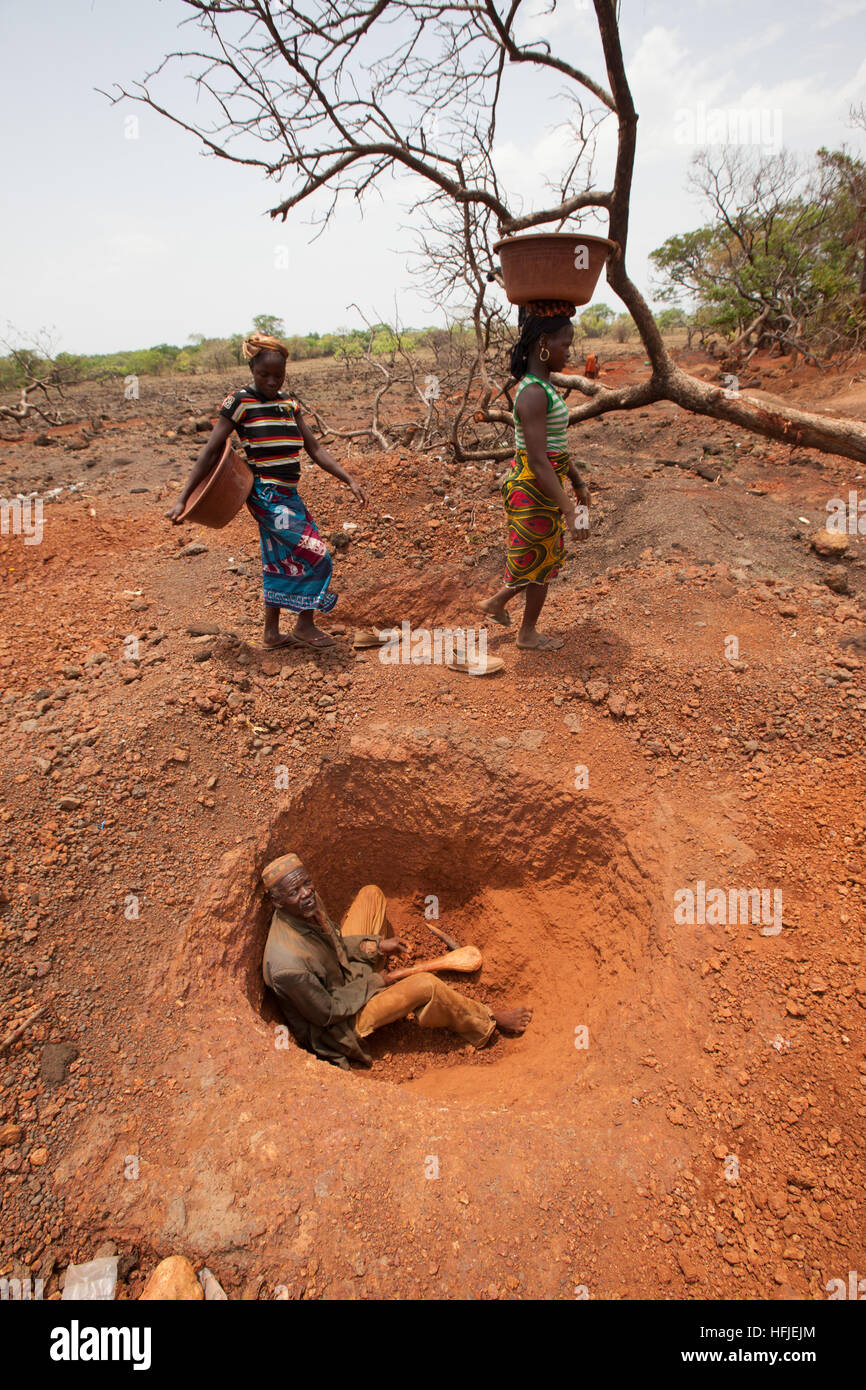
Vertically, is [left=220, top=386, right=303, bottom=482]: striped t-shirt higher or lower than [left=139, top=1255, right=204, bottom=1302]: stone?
higher

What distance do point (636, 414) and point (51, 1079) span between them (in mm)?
10390

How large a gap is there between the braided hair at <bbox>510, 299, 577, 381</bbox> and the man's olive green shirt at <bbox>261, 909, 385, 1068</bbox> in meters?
2.69

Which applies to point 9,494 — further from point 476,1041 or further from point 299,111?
point 476,1041

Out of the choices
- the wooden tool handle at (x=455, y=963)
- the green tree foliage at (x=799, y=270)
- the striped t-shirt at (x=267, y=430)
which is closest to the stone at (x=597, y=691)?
the wooden tool handle at (x=455, y=963)

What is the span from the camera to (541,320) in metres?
2.86

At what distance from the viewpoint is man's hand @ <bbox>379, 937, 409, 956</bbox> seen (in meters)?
3.23

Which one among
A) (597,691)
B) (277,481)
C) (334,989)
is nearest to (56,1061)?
(334,989)

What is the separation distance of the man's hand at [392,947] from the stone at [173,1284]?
1556mm

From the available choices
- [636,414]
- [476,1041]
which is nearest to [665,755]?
[476,1041]

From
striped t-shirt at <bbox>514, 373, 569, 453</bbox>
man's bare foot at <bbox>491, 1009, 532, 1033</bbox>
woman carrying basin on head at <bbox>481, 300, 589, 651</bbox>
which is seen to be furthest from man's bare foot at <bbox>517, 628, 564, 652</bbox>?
man's bare foot at <bbox>491, 1009, 532, 1033</bbox>

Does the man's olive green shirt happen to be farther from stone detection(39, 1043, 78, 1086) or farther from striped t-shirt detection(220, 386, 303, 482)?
striped t-shirt detection(220, 386, 303, 482)

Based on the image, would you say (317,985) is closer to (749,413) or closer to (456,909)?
(456,909)

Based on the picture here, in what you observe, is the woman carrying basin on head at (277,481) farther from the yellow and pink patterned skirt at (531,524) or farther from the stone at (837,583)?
the stone at (837,583)

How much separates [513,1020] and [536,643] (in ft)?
6.39
